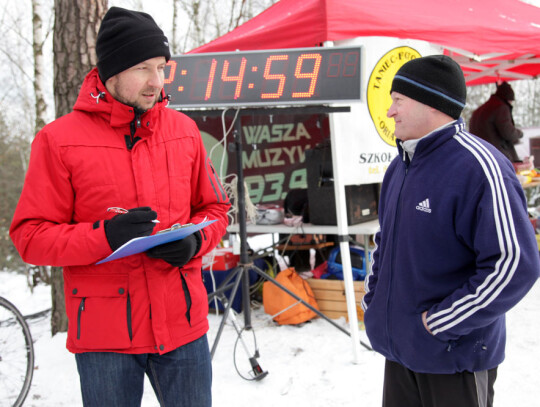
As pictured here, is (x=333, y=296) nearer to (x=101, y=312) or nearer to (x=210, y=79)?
(x=210, y=79)

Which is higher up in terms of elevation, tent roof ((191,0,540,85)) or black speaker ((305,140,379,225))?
tent roof ((191,0,540,85))

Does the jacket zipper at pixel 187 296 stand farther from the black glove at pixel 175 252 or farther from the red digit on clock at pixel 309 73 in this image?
the red digit on clock at pixel 309 73

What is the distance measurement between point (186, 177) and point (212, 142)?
12.7 ft

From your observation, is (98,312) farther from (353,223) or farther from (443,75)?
(353,223)

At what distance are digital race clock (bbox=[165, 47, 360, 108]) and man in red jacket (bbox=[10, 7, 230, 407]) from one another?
1.57 meters

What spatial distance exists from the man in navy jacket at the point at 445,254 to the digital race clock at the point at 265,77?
1.47 m

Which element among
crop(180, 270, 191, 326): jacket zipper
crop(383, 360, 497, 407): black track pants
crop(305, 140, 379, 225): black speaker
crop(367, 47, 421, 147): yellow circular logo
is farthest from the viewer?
crop(305, 140, 379, 225): black speaker

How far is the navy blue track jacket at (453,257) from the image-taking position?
1448 mm

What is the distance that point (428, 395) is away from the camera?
1.67 m

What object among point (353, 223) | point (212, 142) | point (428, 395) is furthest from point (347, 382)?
point (212, 142)

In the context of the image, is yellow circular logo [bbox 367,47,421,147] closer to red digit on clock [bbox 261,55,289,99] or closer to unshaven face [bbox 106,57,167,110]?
red digit on clock [bbox 261,55,289,99]

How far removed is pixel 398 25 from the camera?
430cm

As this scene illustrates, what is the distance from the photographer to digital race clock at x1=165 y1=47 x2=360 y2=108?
3.17 metres

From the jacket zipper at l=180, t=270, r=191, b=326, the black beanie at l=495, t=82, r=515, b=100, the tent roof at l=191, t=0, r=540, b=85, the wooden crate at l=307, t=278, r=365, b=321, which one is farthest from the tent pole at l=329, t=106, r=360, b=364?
the black beanie at l=495, t=82, r=515, b=100
